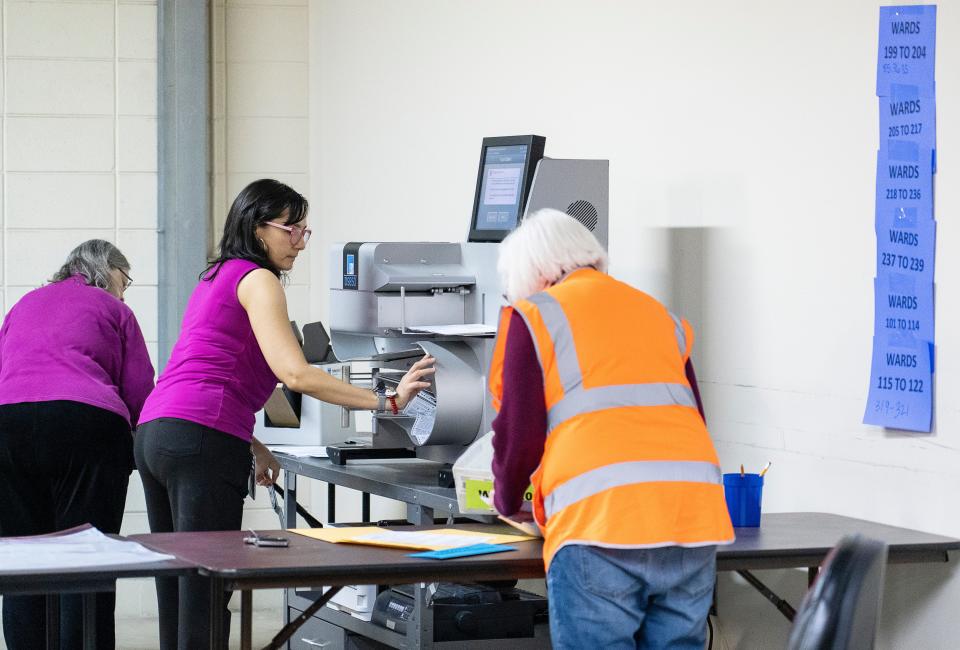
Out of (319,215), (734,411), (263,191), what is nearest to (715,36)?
(734,411)

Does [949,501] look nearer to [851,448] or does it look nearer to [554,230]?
[851,448]

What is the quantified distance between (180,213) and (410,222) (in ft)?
3.10

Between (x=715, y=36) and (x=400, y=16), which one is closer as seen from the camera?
(x=715, y=36)

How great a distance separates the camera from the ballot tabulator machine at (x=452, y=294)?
Result: 3053 millimetres

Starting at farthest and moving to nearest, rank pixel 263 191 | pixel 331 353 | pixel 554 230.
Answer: pixel 331 353 < pixel 263 191 < pixel 554 230

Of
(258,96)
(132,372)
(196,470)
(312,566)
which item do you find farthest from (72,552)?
(258,96)

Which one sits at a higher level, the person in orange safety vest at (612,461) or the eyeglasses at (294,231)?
the eyeglasses at (294,231)

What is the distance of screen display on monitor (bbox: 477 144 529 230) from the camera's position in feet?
10.4

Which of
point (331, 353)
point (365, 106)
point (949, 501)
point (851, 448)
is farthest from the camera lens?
point (365, 106)

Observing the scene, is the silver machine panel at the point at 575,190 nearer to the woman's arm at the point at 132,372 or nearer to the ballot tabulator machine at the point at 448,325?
the ballot tabulator machine at the point at 448,325

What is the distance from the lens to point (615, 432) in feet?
6.82

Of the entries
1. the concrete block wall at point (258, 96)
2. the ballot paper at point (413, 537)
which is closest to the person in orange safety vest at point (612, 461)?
the ballot paper at point (413, 537)

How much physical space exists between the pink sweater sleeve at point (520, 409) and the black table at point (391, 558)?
0.69 feet

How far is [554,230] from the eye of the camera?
2.25m
